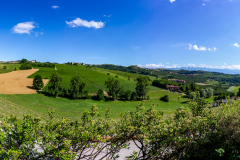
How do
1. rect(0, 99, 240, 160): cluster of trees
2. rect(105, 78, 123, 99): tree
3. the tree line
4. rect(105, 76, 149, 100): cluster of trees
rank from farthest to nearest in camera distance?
1. rect(105, 76, 149, 100): cluster of trees
2. rect(105, 78, 123, 99): tree
3. the tree line
4. rect(0, 99, 240, 160): cluster of trees

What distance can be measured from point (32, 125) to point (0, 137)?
1.14m

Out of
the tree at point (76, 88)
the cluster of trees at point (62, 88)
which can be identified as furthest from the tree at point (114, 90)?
the tree at point (76, 88)

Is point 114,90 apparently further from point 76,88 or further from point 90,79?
point 90,79

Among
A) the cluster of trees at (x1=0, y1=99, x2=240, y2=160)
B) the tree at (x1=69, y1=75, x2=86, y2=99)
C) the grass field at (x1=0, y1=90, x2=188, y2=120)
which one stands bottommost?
the grass field at (x1=0, y1=90, x2=188, y2=120)

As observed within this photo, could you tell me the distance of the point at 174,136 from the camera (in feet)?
26.2

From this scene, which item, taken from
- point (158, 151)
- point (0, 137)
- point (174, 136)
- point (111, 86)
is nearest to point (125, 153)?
point (158, 151)

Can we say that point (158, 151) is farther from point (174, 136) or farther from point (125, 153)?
point (125, 153)

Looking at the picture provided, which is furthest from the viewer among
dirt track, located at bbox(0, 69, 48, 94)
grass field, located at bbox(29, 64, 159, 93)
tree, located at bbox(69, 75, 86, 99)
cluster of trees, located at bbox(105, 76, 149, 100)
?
grass field, located at bbox(29, 64, 159, 93)

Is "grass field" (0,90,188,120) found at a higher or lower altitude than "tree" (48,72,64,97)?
lower

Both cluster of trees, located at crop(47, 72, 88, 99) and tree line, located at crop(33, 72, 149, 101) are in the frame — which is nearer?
cluster of trees, located at crop(47, 72, 88, 99)

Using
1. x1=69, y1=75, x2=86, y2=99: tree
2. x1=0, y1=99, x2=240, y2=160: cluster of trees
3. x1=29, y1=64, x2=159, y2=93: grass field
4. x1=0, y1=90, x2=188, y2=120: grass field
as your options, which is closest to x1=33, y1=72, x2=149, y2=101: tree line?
x1=69, y1=75, x2=86, y2=99: tree

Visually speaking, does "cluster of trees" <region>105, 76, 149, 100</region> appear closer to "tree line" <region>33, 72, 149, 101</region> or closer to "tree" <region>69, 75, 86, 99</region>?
"tree line" <region>33, 72, 149, 101</region>

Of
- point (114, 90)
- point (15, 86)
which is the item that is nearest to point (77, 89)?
point (114, 90)

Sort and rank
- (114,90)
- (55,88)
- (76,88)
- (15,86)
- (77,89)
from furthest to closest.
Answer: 1. (114,90)
2. (77,89)
3. (76,88)
4. (15,86)
5. (55,88)
